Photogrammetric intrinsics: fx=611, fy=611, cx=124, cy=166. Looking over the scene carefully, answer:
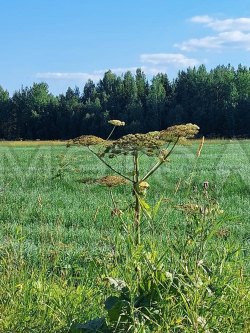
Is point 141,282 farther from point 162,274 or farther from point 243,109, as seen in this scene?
point 243,109

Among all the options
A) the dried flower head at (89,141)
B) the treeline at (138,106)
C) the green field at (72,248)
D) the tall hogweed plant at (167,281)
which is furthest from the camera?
the treeline at (138,106)

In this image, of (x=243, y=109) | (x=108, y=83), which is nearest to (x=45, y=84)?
(x=108, y=83)

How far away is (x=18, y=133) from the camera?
96125 mm

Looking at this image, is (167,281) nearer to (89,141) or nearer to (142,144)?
(142,144)

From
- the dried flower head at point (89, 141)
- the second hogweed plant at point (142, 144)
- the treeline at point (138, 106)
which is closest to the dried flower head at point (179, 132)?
the second hogweed plant at point (142, 144)

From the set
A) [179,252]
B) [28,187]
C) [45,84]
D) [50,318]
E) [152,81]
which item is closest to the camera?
[179,252]

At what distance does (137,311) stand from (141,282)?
0.17 metres

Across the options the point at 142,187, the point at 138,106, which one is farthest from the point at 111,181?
the point at 138,106

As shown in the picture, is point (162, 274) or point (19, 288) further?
point (19, 288)

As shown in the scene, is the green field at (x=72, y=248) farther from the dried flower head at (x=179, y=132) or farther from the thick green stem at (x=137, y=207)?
the dried flower head at (x=179, y=132)

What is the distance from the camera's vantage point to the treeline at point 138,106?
84.9 meters

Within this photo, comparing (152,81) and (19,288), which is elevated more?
(152,81)

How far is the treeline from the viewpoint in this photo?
84938 mm

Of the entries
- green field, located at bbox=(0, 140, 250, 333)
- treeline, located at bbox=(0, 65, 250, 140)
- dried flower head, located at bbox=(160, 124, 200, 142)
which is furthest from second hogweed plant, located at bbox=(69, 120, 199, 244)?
treeline, located at bbox=(0, 65, 250, 140)
